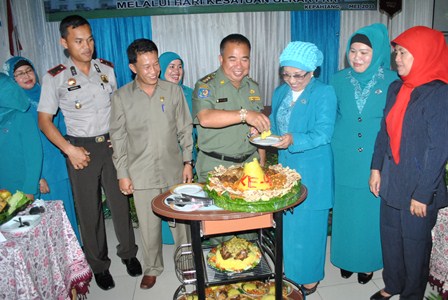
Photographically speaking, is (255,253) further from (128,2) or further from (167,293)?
(128,2)

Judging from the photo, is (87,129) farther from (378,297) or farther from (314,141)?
(378,297)

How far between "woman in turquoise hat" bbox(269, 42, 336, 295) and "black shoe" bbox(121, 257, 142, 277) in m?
1.41

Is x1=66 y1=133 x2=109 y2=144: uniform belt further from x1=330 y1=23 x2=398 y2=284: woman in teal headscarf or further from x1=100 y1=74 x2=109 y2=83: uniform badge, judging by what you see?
x1=330 y1=23 x2=398 y2=284: woman in teal headscarf

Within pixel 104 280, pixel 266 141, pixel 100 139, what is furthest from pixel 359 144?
pixel 104 280

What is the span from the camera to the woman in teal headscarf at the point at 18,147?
2738 mm

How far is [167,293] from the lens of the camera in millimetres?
2992

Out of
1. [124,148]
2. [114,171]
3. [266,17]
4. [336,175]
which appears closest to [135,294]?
[114,171]

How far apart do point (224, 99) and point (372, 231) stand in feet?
5.28

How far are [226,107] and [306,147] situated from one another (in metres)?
0.72

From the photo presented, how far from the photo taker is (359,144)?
2652 mm

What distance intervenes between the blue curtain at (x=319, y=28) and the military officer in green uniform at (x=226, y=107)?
15.7 ft

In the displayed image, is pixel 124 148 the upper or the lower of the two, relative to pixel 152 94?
lower

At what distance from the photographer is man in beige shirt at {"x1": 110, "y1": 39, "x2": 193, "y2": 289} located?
8.77 feet

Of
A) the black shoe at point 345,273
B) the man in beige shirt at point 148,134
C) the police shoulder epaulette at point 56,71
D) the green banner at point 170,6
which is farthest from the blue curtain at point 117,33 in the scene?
the black shoe at point 345,273
